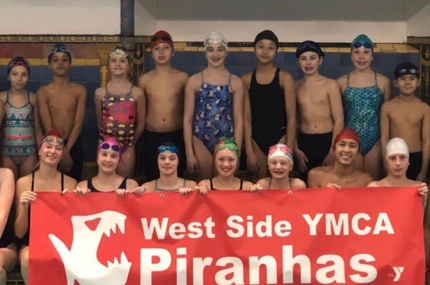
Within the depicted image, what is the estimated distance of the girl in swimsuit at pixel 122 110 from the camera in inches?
213

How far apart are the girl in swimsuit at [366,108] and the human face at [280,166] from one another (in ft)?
2.81

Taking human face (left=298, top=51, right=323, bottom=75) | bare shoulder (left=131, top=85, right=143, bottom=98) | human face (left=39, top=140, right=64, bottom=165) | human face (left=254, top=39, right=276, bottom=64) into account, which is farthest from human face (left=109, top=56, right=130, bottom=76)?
human face (left=298, top=51, right=323, bottom=75)

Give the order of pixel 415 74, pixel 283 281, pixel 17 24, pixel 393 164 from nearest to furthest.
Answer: pixel 283 281 → pixel 393 164 → pixel 415 74 → pixel 17 24

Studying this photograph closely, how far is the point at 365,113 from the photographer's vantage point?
5.41 m

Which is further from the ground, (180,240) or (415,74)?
(415,74)

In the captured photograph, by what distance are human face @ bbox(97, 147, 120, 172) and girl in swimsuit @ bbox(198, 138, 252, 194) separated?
669mm

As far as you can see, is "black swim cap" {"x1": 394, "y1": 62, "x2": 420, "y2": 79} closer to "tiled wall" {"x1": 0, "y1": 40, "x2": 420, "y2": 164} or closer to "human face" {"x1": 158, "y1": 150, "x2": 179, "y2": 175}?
"tiled wall" {"x1": 0, "y1": 40, "x2": 420, "y2": 164}

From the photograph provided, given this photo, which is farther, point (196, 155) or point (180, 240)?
point (196, 155)

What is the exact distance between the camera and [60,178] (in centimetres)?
498

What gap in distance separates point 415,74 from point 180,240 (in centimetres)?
246

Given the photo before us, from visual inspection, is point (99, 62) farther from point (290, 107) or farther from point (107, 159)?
point (290, 107)

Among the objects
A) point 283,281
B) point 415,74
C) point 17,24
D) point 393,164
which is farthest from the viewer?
point 17,24

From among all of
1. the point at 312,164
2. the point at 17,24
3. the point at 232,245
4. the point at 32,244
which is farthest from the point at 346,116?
the point at 17,24

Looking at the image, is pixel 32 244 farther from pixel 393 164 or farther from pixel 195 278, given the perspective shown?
pixel 393 164
